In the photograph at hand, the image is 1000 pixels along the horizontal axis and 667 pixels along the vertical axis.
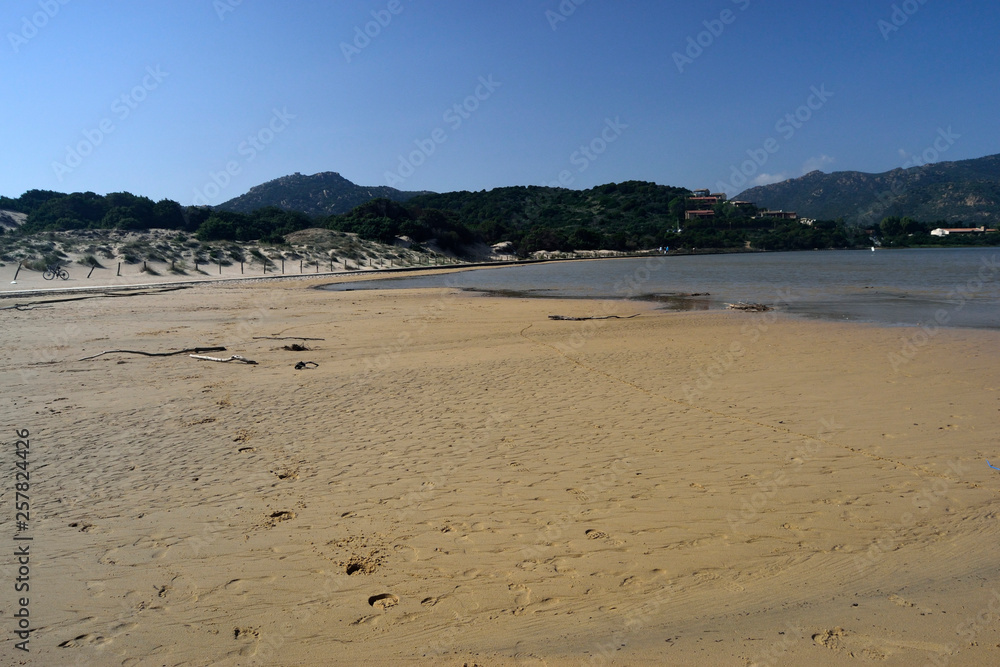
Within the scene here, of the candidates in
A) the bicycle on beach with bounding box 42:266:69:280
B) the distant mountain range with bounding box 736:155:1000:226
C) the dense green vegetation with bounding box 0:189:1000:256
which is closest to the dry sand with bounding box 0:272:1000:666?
the bicycle on beach with bounding box 42:266:69:280

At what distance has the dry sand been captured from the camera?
10.3 ft

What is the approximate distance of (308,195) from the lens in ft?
504

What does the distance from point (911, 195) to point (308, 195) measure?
15322cm

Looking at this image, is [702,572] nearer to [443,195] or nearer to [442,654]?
[442,654]

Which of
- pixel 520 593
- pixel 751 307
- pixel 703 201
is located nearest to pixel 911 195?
pixel 703 201

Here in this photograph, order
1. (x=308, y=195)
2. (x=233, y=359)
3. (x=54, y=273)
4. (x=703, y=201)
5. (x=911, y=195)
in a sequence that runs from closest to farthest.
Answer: (x=233, y=359), (x=54, y=273), (x=703, y=201), (x=911, y=195), (x=308, y=195)

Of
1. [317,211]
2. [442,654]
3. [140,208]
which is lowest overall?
[442,654]

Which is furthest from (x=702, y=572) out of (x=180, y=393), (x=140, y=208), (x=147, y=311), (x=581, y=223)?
(x=581, y=223)

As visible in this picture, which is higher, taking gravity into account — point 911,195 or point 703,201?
point 911,195

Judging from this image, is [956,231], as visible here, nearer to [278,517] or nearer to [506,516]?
[506,516]

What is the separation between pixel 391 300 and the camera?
23047mm

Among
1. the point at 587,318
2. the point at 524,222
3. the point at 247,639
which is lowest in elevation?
the point at 247,639

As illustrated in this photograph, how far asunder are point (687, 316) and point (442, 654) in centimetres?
1561

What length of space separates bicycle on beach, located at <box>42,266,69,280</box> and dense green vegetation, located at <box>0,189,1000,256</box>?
65.5ft
